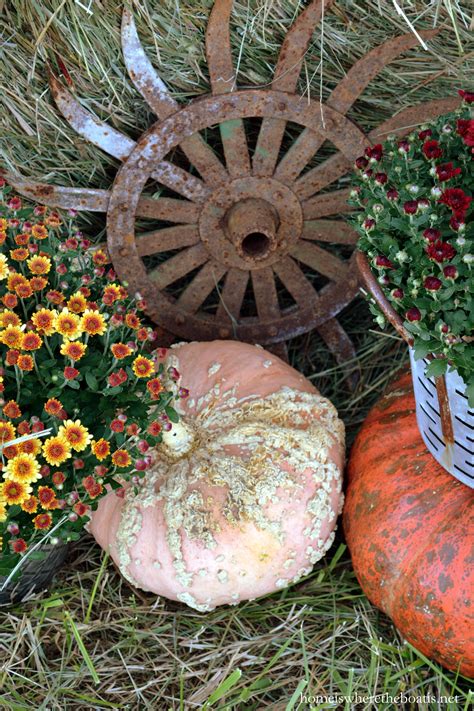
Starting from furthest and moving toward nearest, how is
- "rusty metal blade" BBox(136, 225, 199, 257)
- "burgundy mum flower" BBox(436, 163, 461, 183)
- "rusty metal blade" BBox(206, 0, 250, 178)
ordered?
"rusty metal blade" BBox(136, 225, 199, 257) < "rusty metal blade" BBox(206, 0, 250, 178) < "burgundy mum flower" BBox(436, 163, 461, 183)

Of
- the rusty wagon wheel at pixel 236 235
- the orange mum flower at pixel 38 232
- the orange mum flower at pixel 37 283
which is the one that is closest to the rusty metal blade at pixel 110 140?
the rusty wagon wheel at pixel 236 235

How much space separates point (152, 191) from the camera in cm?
213

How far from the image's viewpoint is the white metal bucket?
149cm

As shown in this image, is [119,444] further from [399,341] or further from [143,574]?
[399,341]

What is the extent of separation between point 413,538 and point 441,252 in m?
0.67

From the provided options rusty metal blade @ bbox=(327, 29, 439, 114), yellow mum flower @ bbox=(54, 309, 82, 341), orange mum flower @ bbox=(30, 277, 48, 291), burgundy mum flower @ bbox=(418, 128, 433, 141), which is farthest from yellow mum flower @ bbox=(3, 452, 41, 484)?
rusty metal blade @ bbox=(327, 29, 439, 114)

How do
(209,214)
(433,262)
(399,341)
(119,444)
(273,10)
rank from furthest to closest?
(399,341) → (209,214) → (273,10) → (119,444) → (433,262)

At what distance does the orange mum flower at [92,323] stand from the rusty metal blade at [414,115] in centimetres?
92

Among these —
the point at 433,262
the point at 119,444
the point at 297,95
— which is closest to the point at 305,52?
the point at 297,95

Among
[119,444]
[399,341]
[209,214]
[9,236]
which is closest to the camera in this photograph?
[119,444]

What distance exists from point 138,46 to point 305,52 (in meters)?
0.39

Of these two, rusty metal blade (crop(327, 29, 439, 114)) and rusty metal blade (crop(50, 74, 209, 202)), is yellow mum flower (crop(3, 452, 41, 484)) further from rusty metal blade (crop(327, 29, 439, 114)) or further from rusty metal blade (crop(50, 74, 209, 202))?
rusty metal blade (crop(327, 29, 439, 114))

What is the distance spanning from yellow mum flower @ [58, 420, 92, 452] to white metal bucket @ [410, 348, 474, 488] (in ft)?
2.11

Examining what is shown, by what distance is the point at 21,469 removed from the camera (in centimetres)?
137
